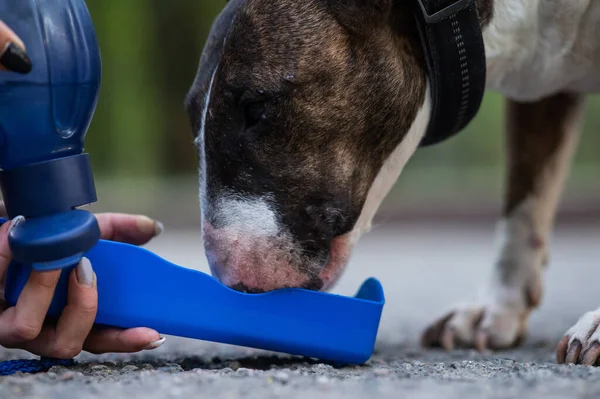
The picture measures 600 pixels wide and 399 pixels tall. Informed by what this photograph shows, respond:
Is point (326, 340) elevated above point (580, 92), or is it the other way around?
point (580, 92)

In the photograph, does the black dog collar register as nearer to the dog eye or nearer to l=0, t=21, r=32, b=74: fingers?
the dog eye

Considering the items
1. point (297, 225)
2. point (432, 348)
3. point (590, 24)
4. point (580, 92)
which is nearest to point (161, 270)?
point (297, 225)

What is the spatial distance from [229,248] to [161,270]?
133 mm

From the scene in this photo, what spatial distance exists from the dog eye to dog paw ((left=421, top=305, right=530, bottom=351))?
840 mm

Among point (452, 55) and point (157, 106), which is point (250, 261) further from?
point (157, 106)

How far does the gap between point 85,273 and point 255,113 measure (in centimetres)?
43

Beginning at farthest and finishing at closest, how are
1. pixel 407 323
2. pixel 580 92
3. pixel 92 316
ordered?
pixel 407 323
pixel 580 92
pixel 92 316

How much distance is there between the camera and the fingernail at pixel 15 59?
1.24 metres

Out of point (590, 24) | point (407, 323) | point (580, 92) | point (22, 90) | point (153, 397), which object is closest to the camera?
point (153, 397)

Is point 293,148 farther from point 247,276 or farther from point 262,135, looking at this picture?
point 247,276

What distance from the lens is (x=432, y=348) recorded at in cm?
215

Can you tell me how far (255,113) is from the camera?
162 centimetres

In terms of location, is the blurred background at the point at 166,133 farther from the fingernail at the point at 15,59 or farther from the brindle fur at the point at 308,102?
the fingernail at the point at 15,59

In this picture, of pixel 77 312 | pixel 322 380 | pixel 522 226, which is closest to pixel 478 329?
pixel 522 226
